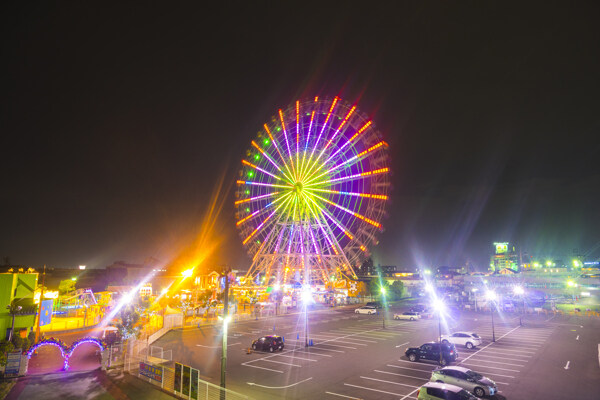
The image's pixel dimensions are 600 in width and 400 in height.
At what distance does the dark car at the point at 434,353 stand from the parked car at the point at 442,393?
8.00 metres

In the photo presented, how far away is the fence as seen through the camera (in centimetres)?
1445

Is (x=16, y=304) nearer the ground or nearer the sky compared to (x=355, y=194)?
nearer the ground

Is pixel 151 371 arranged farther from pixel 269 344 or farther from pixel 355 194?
pixel 355 194

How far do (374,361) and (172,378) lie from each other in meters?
12.4

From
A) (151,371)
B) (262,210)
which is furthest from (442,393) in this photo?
(262,210)

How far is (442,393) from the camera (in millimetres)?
14195

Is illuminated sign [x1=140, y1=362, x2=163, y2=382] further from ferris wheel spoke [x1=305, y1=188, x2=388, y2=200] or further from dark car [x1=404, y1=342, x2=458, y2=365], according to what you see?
ferris wheel spoke [x1=305, y1=188, x2=388, y2=200]

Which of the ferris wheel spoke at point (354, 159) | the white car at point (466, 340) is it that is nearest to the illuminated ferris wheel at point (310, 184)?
the ferris wheel spoke at point (354, 159)

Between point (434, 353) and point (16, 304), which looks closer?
point (434, 353)

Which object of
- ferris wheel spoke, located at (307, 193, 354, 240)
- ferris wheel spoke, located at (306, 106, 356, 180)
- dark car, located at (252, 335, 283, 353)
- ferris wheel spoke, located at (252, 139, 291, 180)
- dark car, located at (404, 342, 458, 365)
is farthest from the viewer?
ferris wheel spoke, located at (252, 139, 291, 180)

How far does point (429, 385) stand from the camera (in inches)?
584

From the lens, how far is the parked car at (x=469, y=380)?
52.9ft

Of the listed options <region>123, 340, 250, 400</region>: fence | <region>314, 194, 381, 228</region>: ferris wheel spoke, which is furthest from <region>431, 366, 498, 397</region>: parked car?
<region>314, 194, 381, 228</region>: ferris wheel spoke

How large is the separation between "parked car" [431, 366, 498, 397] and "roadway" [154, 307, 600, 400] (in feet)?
1.82
